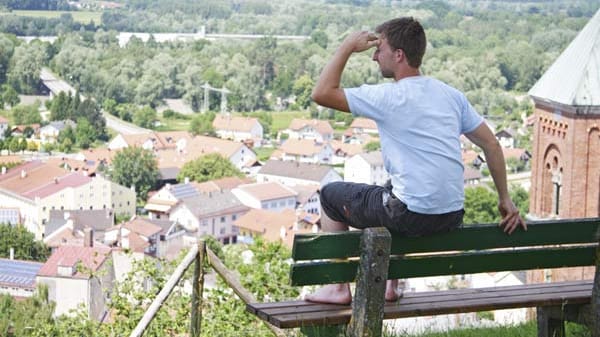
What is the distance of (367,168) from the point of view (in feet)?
107

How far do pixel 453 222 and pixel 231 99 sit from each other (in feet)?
146

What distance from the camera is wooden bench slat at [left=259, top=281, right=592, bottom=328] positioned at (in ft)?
5.90

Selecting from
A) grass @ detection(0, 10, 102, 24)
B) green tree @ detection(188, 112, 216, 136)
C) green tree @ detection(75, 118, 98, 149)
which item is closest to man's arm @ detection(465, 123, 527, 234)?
green tree @ detection(75, 118, 98, 149)

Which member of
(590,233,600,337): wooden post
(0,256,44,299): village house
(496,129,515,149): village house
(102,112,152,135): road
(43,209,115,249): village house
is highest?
(590,233,600,337): wooden post

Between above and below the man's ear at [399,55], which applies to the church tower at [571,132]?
below

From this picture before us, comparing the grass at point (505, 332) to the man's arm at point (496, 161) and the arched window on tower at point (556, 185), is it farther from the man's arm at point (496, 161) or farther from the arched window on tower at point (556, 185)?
the arched window on tower at point (556, 185)

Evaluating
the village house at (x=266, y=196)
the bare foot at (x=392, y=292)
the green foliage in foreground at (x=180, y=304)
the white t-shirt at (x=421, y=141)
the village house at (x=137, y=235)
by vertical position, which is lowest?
the village house at (x=266, y=196)

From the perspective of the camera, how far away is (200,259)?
2.67 metres

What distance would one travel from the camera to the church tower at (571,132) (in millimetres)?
9844

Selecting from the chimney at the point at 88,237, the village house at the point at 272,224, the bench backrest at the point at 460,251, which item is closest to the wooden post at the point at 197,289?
the bench backrest at the point at 460,251

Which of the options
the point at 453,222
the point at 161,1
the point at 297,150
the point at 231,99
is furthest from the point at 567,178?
the point at 161,1

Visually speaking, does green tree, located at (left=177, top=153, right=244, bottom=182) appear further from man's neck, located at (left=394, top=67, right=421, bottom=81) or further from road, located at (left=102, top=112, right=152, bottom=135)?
man's neck, located at (left=394, top=67, right=421, bottom=81)

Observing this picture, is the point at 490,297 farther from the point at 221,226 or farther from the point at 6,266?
the point at 221,226

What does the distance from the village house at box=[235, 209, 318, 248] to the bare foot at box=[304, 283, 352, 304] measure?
858 inches
